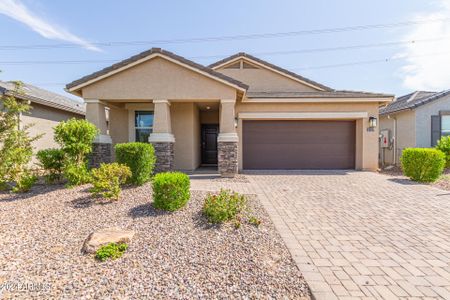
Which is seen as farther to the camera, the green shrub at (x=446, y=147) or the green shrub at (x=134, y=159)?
the green shrub at (x=446, y=147)

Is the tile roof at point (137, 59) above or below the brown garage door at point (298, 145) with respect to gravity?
above

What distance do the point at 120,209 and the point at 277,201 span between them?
379cm

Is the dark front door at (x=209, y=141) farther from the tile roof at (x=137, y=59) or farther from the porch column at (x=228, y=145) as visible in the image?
the tile roof at (x=137, y=59)

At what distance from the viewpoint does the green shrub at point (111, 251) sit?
10.5ft

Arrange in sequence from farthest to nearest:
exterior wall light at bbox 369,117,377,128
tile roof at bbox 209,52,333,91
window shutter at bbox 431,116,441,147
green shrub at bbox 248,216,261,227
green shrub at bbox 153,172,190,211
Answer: tile roof at bbox 209,52,333,91 < window shutter at bbox 431,116,441,147 < exterior wall light at bbox 369,117,377,128 < green shrub at bbox 153,172,190,211 < green shrub at bbox 248,216,261,227

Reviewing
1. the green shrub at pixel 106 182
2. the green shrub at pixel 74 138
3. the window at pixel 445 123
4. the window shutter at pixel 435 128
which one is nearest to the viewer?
the green shrub at pixel 106 182

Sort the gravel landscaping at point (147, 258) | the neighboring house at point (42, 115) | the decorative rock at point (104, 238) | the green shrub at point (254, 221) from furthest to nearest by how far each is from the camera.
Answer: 1. the neighboring house at point (42, 115)
2. the green shrub at point (254, 221)
3. the decorative rock at point (104, 238)
4. the gravel landscaping at point (147, 258)

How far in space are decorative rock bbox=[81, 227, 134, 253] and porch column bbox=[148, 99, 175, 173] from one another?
498 centimetres

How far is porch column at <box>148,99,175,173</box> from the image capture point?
8711 mm

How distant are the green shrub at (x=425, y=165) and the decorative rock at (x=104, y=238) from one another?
32.4 feet

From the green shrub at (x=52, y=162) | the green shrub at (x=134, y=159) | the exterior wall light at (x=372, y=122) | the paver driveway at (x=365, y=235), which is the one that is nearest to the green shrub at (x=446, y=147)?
the exterior wall light at (x=372, y=122)

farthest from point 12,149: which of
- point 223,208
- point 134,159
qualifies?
point 223,208

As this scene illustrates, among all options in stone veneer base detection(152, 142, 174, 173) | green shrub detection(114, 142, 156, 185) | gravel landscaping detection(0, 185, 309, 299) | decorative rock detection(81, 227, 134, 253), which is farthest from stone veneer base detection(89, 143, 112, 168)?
decorative rock detection(81, 227, 134, 253)

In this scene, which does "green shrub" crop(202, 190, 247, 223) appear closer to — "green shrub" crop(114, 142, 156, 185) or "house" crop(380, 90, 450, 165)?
"green shrub" crop(114, 142, 156, 185)
